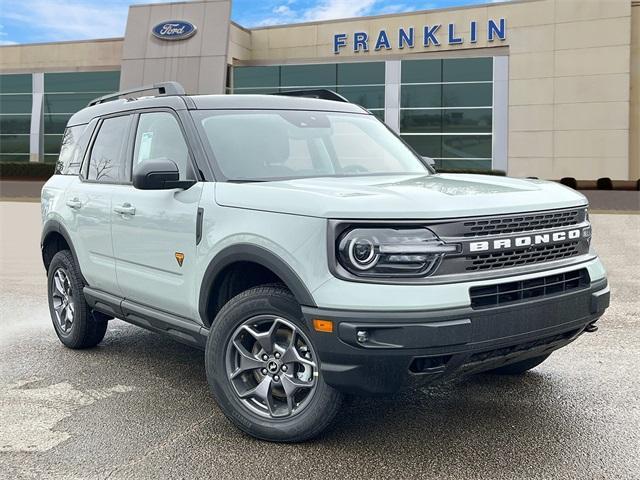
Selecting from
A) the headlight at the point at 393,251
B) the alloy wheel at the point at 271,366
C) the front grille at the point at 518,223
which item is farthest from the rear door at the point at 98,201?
the front grille at the point at 518,223

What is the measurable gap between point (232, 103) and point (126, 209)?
1.03 meters

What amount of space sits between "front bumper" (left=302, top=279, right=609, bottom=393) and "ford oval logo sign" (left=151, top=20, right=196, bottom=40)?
40.9 m

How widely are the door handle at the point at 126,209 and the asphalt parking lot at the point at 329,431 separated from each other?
1.22m

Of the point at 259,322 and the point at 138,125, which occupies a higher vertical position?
the point at 138,125

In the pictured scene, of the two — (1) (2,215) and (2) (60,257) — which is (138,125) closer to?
(2) (60,257)

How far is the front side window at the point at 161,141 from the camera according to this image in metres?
4.78

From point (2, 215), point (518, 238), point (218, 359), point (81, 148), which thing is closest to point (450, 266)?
point (518, 238)

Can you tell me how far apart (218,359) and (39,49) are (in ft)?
161

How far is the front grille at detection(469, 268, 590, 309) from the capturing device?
3535 mm

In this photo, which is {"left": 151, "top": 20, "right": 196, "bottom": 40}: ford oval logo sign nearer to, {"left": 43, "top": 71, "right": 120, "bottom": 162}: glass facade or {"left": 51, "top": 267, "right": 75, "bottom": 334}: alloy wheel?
{"left": 43, "top": 71, "right": 120, "bottom": 162}: glass facade

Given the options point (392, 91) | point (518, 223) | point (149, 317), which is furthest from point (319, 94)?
point (392, 91)

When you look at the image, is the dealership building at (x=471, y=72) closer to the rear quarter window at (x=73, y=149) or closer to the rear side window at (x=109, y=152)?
the rear quarter window at (x=73, y=149)

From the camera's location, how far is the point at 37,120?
44.0m

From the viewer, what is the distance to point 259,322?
3965 millimetres
